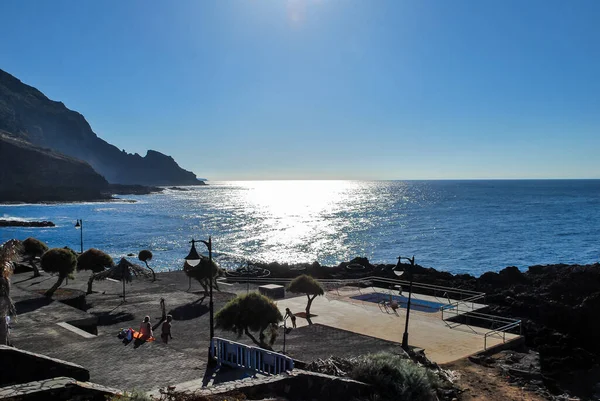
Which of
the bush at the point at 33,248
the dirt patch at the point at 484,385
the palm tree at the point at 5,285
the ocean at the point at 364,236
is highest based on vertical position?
the palm tree at the point at 5,285

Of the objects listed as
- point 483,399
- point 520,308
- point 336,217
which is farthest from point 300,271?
point 336,217

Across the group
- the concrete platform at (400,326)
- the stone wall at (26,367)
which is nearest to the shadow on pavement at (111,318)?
the concrete platform at (400,326)

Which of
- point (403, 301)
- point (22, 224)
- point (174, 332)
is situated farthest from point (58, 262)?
point (22, 224)

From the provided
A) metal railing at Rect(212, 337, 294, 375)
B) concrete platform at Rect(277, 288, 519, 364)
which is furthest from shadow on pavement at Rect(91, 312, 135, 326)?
metal railing at Rect(212, 337, 294, 375)

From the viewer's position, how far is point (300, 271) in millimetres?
42312

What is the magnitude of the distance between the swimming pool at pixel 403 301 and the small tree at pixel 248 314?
13.6 meters

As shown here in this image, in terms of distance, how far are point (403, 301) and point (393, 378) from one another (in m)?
17.1

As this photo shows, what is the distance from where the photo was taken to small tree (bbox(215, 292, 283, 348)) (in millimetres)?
13453

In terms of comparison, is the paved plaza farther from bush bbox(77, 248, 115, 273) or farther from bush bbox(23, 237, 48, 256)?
bush bbox(23, 237, 48, 256)

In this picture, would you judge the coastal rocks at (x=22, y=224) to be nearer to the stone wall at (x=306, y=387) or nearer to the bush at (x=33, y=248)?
the bush at (x=33, y=248)

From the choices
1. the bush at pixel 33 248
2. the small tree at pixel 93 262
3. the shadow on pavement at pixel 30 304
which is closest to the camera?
the shadow on pavement at pixel 30 304

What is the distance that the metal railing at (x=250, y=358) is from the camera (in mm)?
10992

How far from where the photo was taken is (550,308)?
86.4ft

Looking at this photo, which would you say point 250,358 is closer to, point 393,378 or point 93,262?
point 393,378
